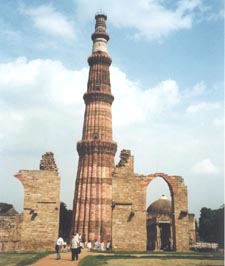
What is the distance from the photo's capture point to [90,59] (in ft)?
112

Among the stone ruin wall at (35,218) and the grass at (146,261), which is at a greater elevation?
the stone ruin wall at (35,218)

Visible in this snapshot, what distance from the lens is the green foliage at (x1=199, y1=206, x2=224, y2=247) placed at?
46.8 m

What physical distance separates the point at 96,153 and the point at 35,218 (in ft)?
40.5

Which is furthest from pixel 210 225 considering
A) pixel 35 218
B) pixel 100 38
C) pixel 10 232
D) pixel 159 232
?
pixel 10 232

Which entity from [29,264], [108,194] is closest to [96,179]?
[108,194]

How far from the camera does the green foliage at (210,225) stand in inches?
1841

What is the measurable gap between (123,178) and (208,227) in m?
30.7

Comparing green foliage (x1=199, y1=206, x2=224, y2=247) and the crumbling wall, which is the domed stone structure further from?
the crumbling wall

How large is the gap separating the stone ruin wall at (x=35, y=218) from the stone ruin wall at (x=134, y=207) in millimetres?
3235

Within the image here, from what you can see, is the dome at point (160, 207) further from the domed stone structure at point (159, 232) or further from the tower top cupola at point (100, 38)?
the tower top cupola at point (100, 38)

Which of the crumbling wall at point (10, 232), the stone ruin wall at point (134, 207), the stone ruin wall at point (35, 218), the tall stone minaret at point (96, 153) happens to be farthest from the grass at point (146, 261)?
the tall stone minaret at point (96, 153)

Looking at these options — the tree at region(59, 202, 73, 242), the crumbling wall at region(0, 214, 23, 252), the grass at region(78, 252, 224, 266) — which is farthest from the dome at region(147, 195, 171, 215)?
the grass at region(78, 252, 224, 266)

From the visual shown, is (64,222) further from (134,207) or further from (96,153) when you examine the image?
(134,207)

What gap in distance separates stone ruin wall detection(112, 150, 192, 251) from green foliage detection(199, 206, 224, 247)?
25785 millimetres
